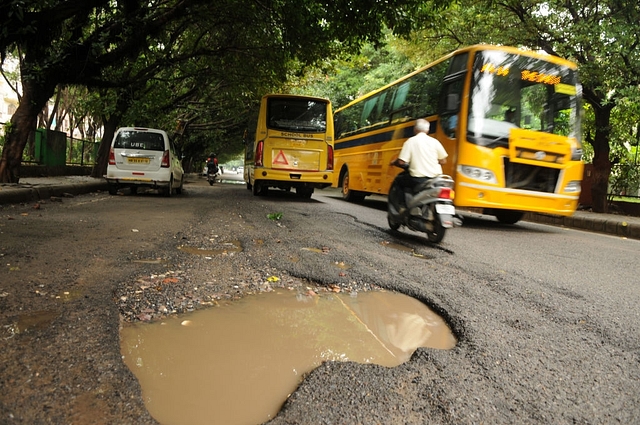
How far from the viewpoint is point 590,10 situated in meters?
11.1

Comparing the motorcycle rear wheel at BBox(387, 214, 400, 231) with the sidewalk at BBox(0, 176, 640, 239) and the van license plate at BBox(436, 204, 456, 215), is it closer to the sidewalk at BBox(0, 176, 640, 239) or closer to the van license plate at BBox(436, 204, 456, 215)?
the van license plate at BBox(436, 204, 456, 215)

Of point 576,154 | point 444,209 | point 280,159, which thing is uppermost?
point 576,154

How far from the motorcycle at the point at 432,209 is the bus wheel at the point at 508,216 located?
3896 mm

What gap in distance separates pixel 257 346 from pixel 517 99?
23.7ft

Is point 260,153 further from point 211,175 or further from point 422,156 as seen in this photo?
point 211,175

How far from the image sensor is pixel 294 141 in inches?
454

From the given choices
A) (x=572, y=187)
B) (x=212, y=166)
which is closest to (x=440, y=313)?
(x=572, y=187)

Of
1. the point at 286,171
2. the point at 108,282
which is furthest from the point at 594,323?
the point at 286,171

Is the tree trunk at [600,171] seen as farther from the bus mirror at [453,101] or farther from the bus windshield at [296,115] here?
the bus windshield at [296,115]

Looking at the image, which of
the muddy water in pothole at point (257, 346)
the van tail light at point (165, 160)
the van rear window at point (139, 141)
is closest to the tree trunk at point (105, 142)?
the van rear window at point (139, 141)

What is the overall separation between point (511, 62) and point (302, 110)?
5526 mm

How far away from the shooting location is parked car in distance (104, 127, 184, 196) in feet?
36.2

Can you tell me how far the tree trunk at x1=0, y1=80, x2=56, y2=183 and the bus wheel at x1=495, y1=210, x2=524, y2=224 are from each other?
33.2 ft

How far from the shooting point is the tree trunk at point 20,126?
9594 mm
